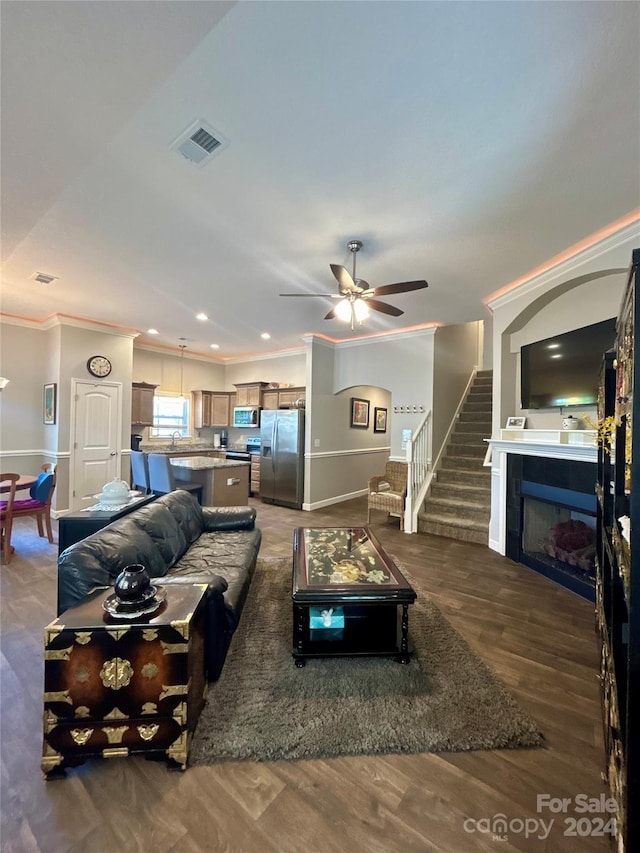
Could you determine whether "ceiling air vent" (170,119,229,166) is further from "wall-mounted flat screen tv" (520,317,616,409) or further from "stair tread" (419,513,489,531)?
"stair tread" (419,513,489,531)

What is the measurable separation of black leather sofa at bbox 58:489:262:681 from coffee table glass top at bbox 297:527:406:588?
0.47 meters

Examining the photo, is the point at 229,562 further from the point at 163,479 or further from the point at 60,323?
the point at 60,323

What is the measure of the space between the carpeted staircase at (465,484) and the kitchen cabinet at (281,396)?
9.82 feet

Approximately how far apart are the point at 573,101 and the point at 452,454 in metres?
4.71

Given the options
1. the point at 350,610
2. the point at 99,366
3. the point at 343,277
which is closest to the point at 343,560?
the point at 350,610

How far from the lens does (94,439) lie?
5.66 m

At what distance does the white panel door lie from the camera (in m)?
5.46

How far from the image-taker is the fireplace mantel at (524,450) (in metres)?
3.10

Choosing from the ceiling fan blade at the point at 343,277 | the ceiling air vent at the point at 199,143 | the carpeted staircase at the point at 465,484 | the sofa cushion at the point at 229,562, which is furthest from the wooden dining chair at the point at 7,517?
the carpeted staircase at the point at 465,484

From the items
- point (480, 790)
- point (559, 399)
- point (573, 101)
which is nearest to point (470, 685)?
point (480, 790)

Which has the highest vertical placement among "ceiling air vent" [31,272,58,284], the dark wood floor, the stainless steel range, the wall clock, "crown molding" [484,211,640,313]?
"ceiling air vent" [31,272,58,284]

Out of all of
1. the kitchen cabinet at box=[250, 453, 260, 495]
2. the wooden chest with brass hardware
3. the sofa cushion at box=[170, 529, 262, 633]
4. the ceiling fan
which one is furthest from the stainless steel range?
the wooden chest with brass hardware

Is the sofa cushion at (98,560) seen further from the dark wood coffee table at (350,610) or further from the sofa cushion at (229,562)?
the dark wood coffee table at (350,610)

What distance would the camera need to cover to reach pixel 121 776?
1.41 m
